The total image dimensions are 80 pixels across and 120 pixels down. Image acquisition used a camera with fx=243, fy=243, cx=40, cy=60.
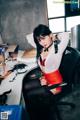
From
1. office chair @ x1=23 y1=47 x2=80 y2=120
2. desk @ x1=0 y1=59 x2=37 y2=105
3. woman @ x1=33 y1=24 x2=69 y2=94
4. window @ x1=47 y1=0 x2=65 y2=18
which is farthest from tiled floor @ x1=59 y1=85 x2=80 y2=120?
window @ x1=47 y1=0 x2=65 y2=18

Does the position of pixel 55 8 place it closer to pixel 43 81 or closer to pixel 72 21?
pixel 72 21

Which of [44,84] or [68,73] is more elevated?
[68,73]

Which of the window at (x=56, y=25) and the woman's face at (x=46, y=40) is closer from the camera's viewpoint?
the woman's face at (x=46, y=40)

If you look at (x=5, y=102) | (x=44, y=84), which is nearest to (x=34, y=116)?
(x=44, y=84)

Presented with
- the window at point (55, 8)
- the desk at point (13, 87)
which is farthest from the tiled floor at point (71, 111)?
the window at point (55, 8)

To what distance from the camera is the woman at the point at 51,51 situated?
2.44m

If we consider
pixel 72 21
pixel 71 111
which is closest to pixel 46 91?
pixel 71 111

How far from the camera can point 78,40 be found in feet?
11.3

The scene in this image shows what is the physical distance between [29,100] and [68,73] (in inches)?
23.3

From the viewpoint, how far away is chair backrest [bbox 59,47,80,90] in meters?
2.31

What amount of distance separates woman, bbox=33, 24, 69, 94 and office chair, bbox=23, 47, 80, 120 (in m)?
0.07

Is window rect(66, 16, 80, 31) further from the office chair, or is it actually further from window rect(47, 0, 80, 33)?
the office chair

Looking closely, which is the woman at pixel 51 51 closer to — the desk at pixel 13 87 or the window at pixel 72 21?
the desk at pixel 13 87

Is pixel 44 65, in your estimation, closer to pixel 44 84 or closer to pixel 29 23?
pixel 44 84
